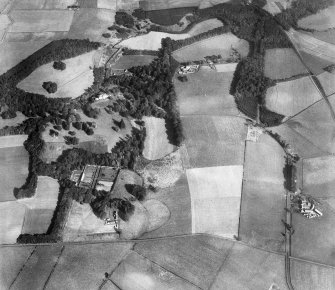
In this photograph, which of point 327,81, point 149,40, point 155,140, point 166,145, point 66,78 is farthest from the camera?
point 149,40

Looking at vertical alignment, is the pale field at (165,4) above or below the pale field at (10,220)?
above

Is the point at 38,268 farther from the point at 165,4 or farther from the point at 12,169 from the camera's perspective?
the point at 165,4

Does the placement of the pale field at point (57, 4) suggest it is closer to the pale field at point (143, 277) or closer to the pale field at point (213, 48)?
the pale field at point (213, 48)

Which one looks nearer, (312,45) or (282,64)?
(282,64)

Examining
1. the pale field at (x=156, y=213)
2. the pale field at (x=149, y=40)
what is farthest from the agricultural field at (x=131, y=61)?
the pale field at (x=156, y=213)

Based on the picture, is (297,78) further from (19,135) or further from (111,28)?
(19,135)

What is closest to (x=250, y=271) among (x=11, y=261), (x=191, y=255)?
(x=191, y=255)
